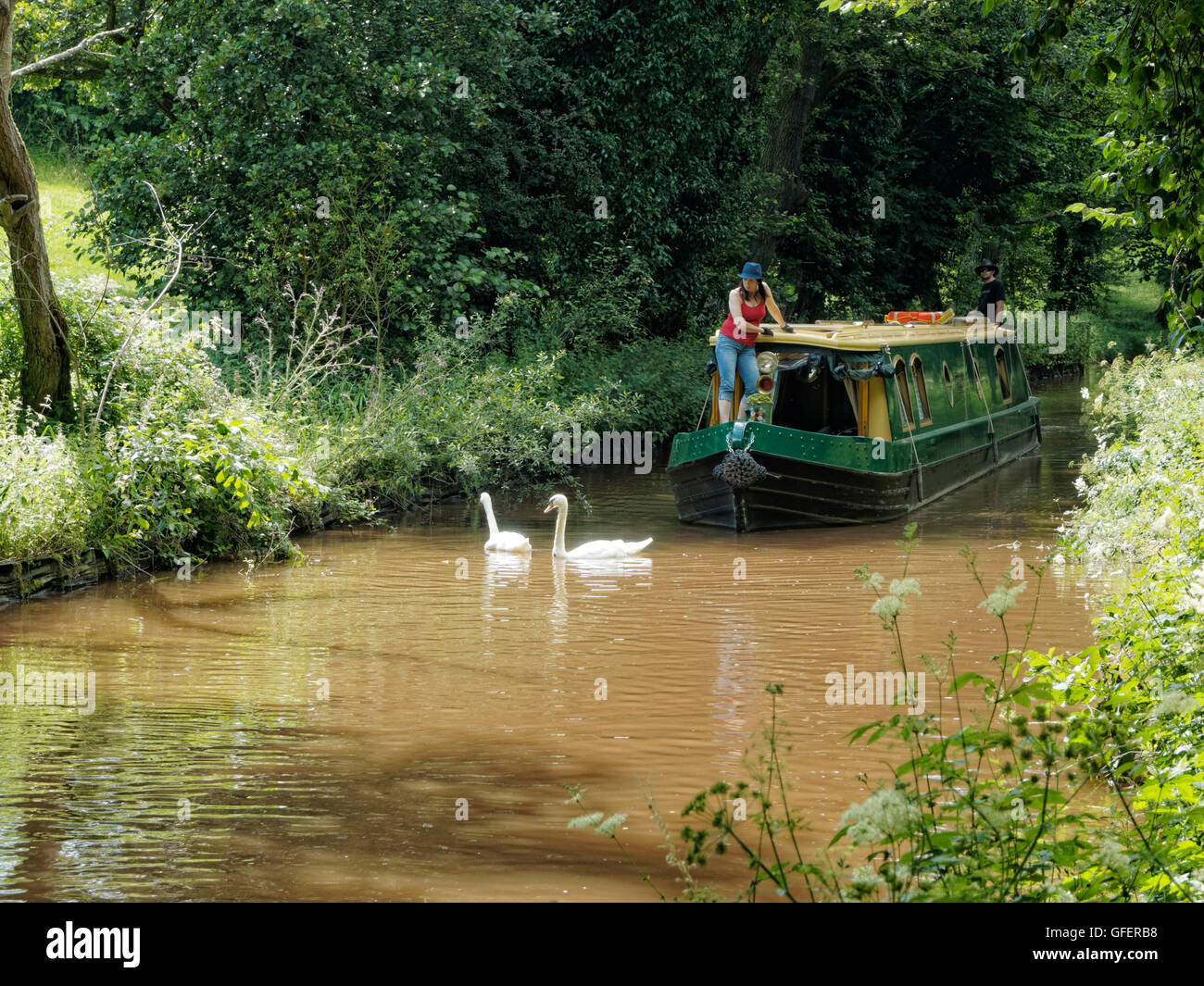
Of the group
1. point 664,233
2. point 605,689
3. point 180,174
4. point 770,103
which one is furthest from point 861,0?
point 770,103

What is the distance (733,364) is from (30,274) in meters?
7.38

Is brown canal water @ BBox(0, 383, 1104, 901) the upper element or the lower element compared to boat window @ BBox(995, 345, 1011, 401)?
lower

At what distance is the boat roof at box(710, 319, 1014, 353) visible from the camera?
15.2 meters

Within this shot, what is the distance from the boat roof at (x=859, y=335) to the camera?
50.0ft

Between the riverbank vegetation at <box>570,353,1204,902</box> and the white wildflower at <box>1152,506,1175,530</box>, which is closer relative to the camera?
the riverbank vegetation at <box>570,353,1204,902</box>

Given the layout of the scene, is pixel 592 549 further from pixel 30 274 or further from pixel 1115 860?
pixel 1115 860


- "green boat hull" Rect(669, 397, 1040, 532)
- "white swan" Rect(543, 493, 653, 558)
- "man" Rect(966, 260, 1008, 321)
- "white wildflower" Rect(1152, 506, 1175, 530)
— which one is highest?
"man" Rect(966, 260, 1008, 321)

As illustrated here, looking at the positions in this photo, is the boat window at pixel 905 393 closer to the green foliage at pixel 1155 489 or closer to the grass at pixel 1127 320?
the green foliage at pixel 1155 489

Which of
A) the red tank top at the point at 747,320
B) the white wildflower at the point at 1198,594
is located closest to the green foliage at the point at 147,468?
the red tank top at the point at 747,320

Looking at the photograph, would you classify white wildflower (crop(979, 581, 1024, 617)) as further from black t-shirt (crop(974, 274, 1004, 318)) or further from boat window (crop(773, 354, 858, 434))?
black t-shirt (crop(974, 274, 1004, 318))

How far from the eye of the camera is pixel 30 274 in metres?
12.3

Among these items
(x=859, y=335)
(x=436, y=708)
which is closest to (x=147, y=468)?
(x=436, y=708)

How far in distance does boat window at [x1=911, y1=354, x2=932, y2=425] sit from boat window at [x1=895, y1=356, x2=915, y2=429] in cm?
22

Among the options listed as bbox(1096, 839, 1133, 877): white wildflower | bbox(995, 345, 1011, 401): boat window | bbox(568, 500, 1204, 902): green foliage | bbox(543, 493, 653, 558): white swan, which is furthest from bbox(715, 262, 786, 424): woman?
bbox(1096, 839, 1133, 877): white wildflower
